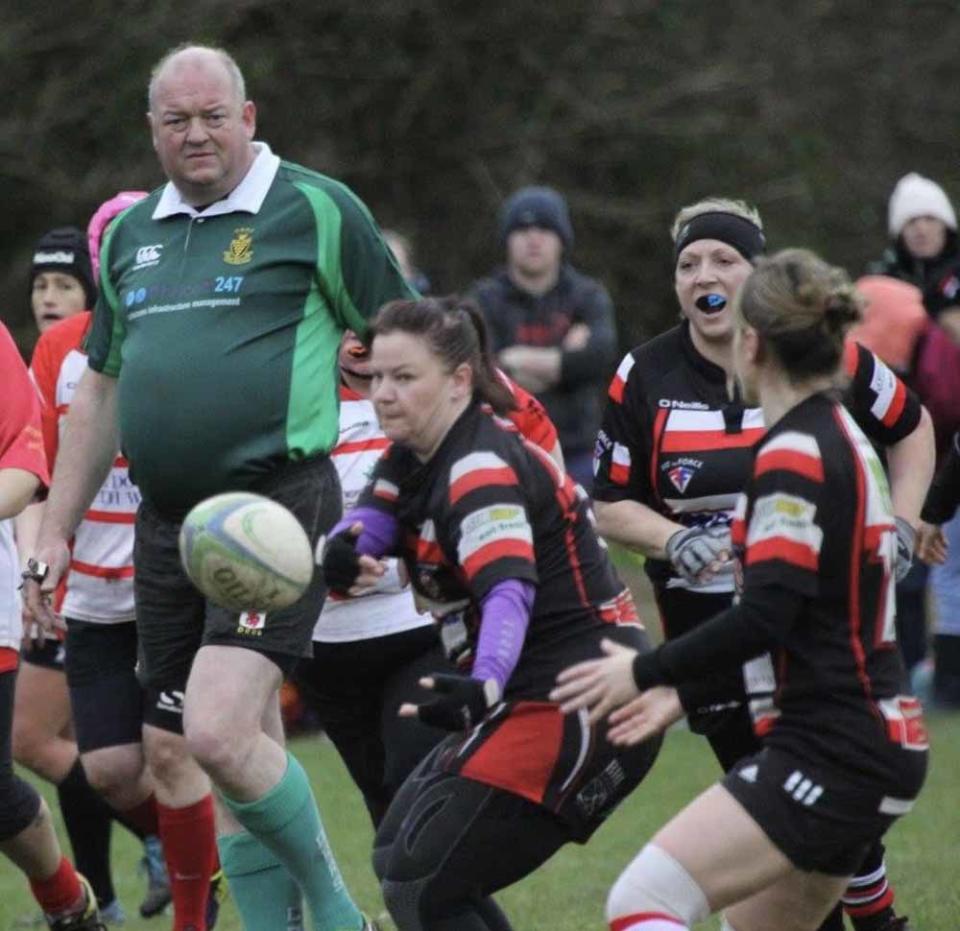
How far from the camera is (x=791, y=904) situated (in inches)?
195

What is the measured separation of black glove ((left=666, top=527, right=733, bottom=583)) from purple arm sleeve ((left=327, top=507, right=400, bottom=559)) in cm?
107

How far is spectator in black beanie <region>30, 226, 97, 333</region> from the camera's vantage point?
26.4 ft

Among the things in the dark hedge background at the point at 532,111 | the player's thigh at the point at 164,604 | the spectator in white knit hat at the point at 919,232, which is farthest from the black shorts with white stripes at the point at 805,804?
the dark hedge background at the point at 532,111

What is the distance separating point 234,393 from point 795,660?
179 cm

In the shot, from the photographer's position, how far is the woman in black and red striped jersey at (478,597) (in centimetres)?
492

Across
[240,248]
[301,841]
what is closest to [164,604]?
[301,841]

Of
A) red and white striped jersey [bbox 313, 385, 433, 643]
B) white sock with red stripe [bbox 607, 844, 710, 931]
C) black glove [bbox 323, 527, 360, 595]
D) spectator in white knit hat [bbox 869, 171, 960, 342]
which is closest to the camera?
white sock with red stripe [bbox 607, 844, 710, 931]

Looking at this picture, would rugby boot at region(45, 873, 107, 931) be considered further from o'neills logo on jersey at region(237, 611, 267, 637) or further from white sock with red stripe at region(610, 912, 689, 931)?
white sock with red stripe at region(610, 912, 689, 931)

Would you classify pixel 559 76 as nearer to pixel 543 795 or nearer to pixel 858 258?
pixel 858 258

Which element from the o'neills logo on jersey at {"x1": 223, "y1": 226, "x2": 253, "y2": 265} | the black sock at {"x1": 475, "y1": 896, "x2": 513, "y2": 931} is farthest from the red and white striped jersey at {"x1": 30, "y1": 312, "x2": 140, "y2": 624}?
the black sock at {"x1": 475, "y1": 896, "x2": 513, "y2": 931}

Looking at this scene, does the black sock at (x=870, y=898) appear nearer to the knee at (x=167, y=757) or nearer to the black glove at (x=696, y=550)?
the black glove at (x=696, y=550)

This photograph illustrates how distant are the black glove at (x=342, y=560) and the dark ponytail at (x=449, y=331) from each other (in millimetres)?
441

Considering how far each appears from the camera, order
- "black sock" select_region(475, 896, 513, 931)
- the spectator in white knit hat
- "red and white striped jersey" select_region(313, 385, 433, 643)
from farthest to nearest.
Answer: the spectator in white knit hat < "red and white striped jersey" select_region(313, 385, 433, 643) < "black sock" select_region(475, 896, 513, 931)

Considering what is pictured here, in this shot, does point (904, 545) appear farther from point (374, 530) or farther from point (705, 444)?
point (374, 530)
